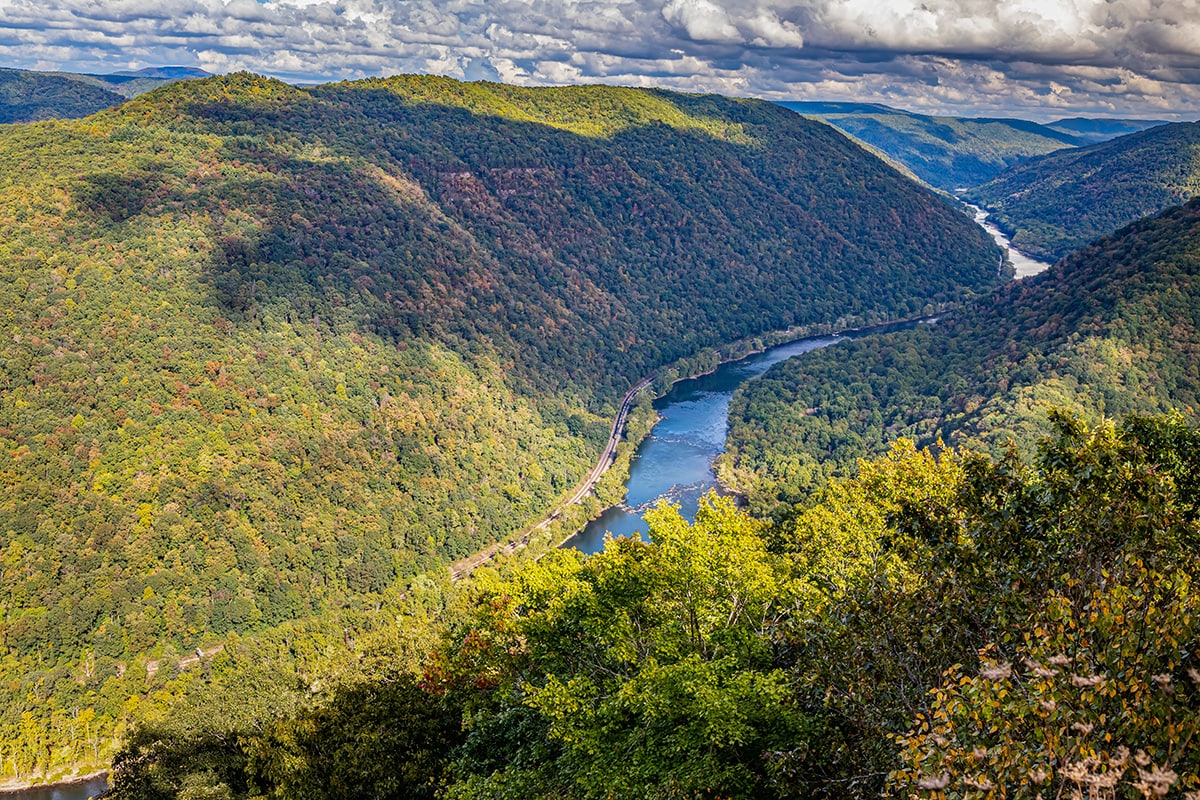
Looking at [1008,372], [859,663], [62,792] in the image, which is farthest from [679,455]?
[859,663]

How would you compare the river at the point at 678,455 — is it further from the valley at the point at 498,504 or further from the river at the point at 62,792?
the river at the point at 62,792

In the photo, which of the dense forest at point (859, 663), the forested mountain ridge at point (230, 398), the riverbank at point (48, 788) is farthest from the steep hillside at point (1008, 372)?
the riverbank at point (48, 788)

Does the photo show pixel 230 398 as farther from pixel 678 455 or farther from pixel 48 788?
pixel 678 455

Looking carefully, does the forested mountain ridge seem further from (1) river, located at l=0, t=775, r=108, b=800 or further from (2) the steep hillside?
(2) the steep hillside

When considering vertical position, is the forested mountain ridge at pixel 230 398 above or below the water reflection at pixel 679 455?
above

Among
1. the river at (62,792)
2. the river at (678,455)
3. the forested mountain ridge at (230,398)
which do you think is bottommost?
the river at (62,792)

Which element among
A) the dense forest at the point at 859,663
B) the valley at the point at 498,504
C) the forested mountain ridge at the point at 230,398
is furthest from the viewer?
the forested mountain ridge at the point at 230,398

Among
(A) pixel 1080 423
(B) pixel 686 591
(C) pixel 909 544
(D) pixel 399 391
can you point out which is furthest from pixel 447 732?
(D) pixel 399 391
